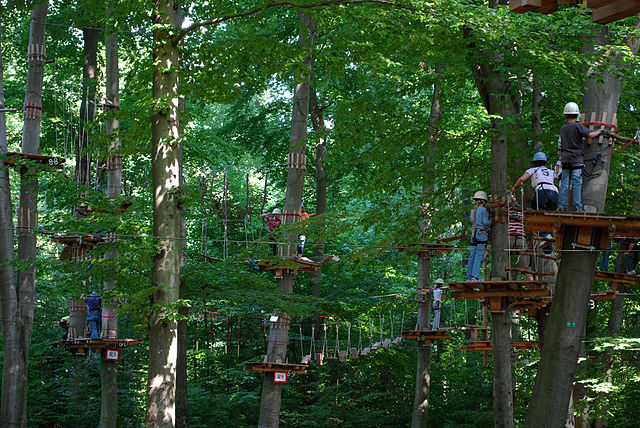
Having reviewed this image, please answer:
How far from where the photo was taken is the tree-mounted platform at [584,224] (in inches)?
380

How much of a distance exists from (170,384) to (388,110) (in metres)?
7.83

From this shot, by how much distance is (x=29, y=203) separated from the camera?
A: 17.5 m

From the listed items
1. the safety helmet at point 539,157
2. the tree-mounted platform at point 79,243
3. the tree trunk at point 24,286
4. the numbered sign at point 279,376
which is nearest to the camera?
the safety helmet at point 539,157

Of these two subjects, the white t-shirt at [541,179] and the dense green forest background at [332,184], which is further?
the dense green forest background at [332,184]

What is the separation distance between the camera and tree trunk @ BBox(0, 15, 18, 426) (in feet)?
53.3

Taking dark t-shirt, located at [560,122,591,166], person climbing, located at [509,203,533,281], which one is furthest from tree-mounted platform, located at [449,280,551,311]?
dark t-shirt, located at [560,122,591,166]

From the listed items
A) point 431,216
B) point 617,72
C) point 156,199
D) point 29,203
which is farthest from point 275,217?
point 617,72

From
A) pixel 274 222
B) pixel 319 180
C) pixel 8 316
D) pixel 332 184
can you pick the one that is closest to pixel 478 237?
pixel 274 222

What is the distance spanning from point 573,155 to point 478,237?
8.68 ft

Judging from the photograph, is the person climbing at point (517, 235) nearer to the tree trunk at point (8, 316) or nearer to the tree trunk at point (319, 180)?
the tree trunk at point (319, 180)

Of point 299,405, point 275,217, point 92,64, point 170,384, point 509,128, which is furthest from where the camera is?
point 299,405

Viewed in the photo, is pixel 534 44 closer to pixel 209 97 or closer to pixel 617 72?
pixel 617 72

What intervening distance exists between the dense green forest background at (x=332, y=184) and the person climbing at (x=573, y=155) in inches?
54.2

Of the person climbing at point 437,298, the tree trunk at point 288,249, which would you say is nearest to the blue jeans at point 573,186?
the tree trunk at point 288,249
